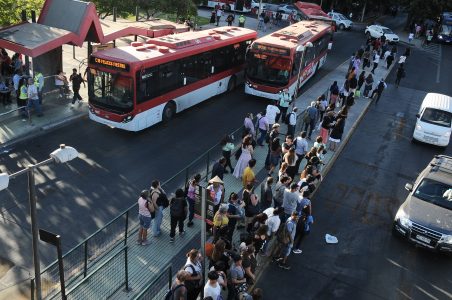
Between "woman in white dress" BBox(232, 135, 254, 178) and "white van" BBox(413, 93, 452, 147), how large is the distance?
940cm

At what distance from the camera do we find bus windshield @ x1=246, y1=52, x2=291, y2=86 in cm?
2275

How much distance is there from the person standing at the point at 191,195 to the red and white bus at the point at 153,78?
6536mm

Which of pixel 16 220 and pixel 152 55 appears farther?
pixel 152 55

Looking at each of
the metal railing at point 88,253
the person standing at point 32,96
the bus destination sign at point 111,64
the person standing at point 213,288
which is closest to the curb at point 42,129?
the person standing at point 32,96

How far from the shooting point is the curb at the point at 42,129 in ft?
55.6

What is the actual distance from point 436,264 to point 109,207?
9365mm

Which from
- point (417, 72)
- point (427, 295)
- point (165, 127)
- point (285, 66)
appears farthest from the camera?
point (417, 72)

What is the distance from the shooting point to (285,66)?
22.7 meters

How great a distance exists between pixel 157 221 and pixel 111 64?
25.6ft

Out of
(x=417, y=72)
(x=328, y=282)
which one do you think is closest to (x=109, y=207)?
(x=328, y=282)

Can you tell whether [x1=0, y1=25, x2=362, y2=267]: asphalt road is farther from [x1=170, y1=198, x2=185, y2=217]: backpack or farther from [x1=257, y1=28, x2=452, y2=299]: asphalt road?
[x1=257, y1=28, x2=452, y2=299]: asphalt road

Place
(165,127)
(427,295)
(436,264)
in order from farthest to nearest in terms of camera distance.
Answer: (165,127) → (436,264) → (427,295)

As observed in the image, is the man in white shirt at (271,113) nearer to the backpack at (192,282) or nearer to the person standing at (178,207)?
the person standing at (178,207)

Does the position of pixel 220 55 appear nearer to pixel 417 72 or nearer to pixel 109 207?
pixel 109 207
